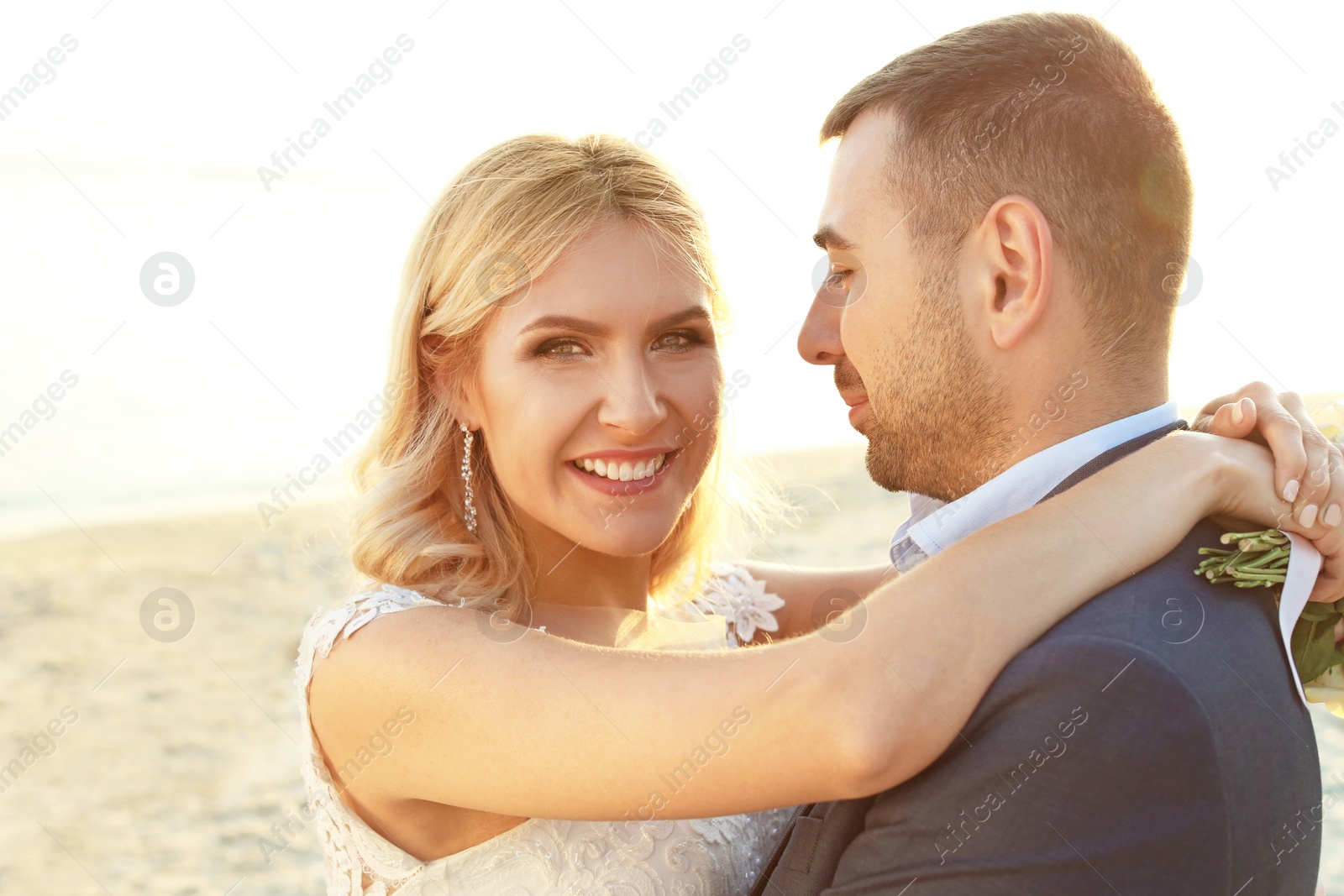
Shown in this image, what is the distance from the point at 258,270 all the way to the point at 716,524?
25684mm

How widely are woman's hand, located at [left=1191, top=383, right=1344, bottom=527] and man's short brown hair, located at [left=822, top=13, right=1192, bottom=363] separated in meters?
0.23

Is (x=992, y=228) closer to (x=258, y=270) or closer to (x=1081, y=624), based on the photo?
(x=1081, y=624)

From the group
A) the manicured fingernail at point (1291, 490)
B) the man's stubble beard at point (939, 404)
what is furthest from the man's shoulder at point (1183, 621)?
the man's stubble beard at point (939, 404)

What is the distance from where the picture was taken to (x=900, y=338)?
2.40 m

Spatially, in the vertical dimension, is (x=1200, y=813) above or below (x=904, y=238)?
below

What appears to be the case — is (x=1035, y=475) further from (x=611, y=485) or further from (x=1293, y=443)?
(x=611, y=485)

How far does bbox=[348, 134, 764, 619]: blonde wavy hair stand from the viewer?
2.77 metres

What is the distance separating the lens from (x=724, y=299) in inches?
127

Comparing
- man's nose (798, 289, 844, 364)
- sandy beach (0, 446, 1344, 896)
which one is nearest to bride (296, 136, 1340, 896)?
man's nose (798, 289, 844, 364)

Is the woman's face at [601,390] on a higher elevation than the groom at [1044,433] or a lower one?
lower

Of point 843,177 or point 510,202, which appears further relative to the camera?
point 510,202

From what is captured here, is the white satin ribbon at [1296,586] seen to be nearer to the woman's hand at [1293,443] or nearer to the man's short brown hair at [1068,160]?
the woman's hand at [1293,443]

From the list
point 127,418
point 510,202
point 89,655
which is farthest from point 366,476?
point 127,418

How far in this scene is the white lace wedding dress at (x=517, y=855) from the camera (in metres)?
2.53
